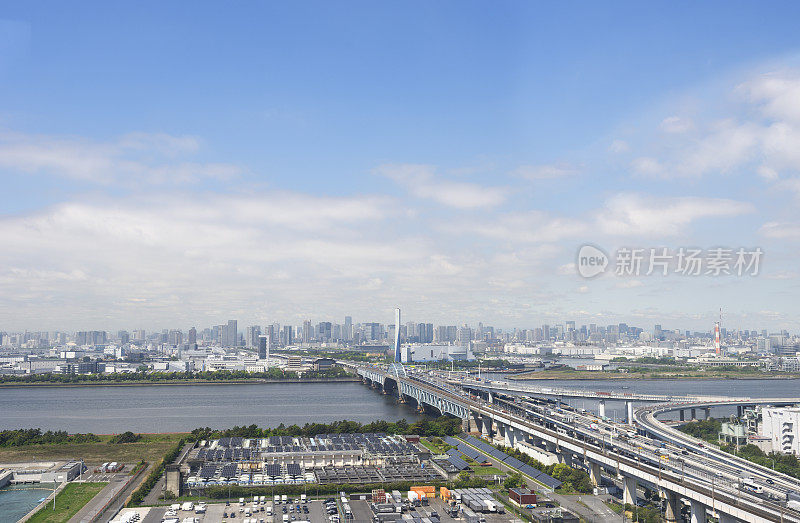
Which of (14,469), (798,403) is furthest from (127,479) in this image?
(798,403)

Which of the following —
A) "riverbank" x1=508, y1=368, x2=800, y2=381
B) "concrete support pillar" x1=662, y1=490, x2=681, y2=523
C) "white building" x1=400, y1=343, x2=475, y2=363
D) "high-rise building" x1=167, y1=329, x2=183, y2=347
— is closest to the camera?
"concrete support pillar" x1=662, y1=490, x2=681, y2=523

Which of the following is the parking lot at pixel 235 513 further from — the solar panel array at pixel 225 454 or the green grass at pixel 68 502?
the solar panel array at pixel 225 454

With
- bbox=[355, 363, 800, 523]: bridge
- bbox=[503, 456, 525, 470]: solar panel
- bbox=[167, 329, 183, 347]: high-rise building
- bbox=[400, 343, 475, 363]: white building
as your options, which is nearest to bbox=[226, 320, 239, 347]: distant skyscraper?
bbox=[167, 329, 183, 347]: high-rise building

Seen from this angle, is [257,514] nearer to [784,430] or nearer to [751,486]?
[751,486]

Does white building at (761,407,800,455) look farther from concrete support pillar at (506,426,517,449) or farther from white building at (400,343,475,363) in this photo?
white building at (400,343,475,363)

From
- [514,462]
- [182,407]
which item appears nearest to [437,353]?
[182,407]

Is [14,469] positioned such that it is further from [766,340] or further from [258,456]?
[766,340]
